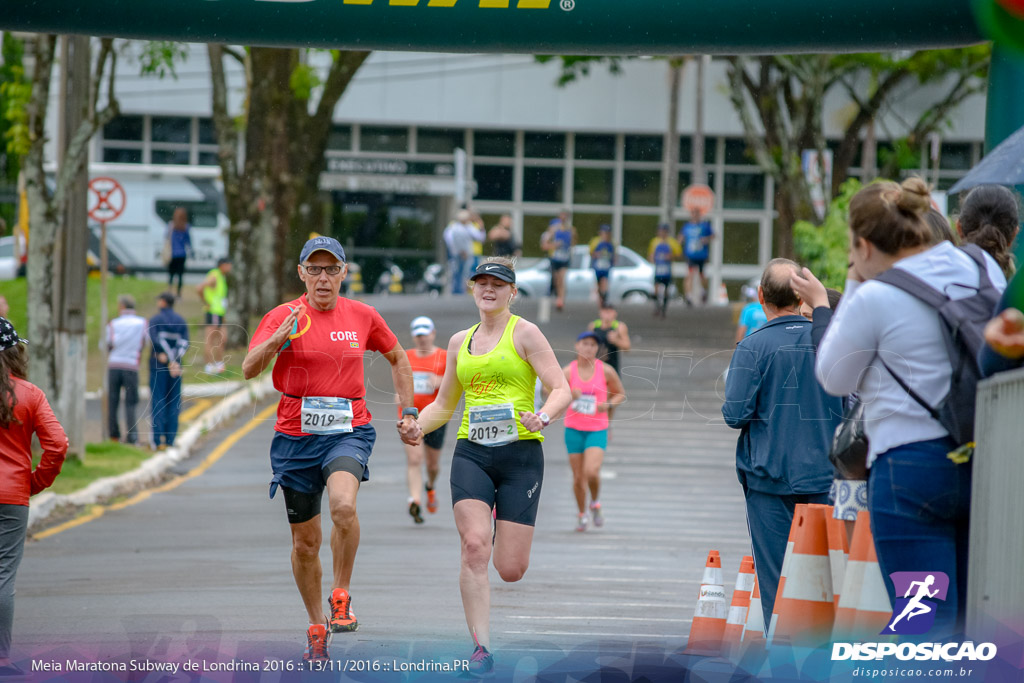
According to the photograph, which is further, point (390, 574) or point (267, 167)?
point (267, 167)

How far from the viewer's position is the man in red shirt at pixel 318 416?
732 cm

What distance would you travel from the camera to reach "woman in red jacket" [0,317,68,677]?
651 cm

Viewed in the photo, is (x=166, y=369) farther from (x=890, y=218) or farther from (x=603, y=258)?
(x=603, y=258)

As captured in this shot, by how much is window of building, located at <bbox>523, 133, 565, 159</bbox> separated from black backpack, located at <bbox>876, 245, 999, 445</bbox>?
41.6 meters

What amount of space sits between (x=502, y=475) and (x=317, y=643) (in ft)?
3.97

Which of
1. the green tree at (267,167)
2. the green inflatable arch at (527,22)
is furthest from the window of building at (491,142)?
the green inflatable arch at (527,22)

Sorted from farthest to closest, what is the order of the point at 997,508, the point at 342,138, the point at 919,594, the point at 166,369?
the point at 342,138 → the point at 166,369 → the point at 919,594 → the point at 997,508

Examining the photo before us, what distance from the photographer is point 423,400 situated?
14.2m

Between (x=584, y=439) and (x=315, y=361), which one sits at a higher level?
(x=315, y=361)

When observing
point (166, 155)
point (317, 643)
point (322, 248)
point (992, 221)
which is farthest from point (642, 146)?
point (992, 221)

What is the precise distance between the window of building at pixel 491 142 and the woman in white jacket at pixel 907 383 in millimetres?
41501

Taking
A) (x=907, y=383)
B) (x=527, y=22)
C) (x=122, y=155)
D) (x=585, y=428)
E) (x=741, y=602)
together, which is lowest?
(x=585, y=428)

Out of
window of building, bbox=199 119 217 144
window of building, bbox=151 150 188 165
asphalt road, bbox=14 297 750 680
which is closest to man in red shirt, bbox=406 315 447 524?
asphalt road, bbox=14 297 750 680

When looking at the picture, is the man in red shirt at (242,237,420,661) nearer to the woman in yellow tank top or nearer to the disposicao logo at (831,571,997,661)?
the woman in yellow tank top
